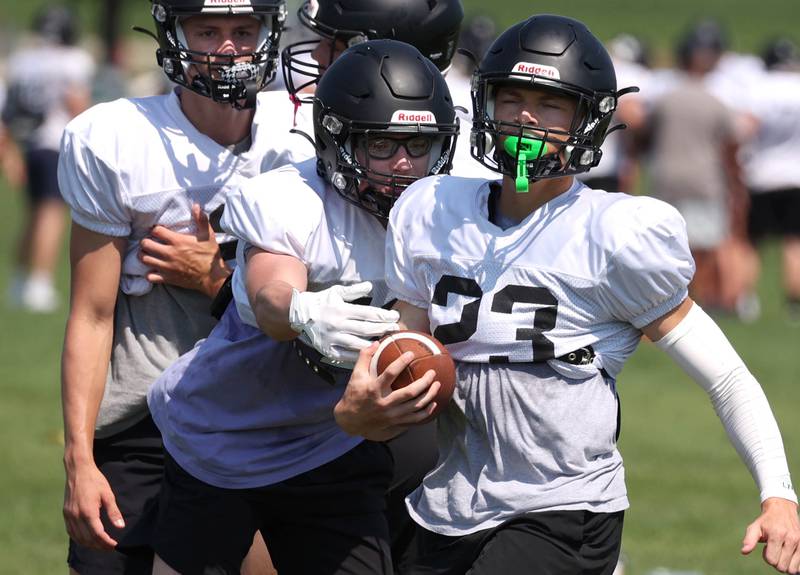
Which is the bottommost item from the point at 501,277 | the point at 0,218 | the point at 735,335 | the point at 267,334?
the point at 0,218

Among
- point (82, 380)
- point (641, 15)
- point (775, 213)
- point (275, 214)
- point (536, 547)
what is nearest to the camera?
point (536, 547)

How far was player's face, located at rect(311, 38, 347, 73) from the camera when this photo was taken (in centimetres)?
410

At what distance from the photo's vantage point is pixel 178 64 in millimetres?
3908

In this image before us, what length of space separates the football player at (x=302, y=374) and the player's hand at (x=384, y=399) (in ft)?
0.80

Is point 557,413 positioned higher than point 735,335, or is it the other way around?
point 557,413

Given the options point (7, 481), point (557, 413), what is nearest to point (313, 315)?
point (557, 413)

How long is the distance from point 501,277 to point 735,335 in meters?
7.84

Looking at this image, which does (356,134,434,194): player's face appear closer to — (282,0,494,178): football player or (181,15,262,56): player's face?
(282,0,494,178): football player

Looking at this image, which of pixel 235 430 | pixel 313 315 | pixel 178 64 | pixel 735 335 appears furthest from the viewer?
pixel 735 335

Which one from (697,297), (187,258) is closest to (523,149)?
(187,258)

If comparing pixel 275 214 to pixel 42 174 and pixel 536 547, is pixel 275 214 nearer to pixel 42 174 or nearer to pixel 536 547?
pixel 536 547

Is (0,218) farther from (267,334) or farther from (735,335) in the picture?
(267,334)

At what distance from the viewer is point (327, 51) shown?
4.16m

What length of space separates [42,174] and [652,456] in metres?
6.23
